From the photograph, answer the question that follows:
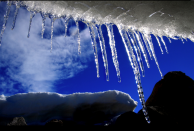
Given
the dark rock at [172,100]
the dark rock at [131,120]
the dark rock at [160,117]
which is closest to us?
the dark rock at [131,120]

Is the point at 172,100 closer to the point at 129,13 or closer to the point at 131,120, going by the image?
the point at 131,120

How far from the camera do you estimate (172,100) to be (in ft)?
14.9

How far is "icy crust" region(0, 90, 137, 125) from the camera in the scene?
3.92m

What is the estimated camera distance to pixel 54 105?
4.03m

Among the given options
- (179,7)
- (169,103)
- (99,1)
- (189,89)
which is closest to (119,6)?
(99,1)

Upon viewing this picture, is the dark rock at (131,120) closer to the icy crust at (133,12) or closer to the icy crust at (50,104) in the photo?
the icy crust at (50,104)

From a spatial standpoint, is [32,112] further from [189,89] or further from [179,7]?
[189,89]

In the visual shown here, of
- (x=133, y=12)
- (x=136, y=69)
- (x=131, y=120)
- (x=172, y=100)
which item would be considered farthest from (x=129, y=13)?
(x=172, y=100)

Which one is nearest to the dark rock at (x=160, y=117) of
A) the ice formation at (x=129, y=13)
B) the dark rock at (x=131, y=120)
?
the dark rock at (x=131, y=120)

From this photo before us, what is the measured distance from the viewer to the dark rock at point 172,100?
3.18 m

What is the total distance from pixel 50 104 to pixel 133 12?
372 cm

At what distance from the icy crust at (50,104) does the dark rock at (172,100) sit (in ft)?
4.16

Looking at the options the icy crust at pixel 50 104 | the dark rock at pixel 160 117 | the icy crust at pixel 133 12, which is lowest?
the dark rock at pixel 160 117

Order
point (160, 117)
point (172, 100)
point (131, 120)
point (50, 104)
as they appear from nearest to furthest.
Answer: point (131, 120) < point (160, 117) < point (50, 104) < point (172, 100)
